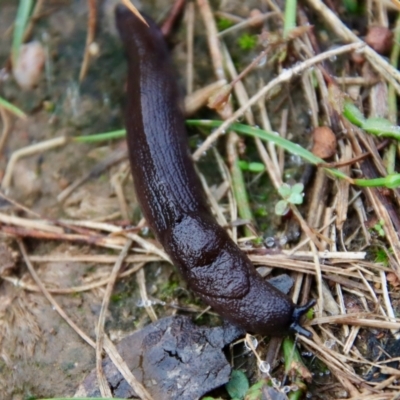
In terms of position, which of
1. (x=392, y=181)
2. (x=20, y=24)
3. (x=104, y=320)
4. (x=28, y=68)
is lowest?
(x=104, y=320)

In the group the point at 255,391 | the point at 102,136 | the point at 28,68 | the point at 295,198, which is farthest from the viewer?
the point at 28,68

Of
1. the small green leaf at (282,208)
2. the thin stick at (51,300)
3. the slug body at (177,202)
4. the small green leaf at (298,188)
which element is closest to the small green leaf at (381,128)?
the small green leaf at (298,188)

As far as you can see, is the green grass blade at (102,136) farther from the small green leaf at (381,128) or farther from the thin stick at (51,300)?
A: the small green leaf at (381,128)

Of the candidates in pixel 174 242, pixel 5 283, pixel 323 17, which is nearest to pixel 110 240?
pixel 174 242

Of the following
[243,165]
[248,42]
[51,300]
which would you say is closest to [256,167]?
[243,165]

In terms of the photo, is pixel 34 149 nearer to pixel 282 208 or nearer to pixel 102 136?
pixel 102 136

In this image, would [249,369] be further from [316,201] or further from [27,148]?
[27,148]
